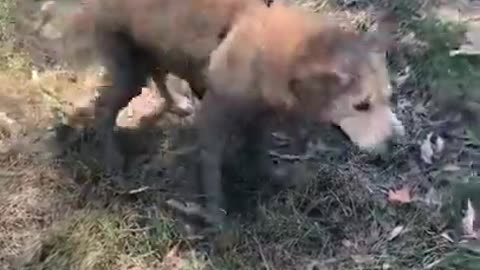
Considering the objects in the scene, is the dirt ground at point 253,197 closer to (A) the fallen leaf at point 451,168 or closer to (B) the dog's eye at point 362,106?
(A) the fallen leaf at point 451,168

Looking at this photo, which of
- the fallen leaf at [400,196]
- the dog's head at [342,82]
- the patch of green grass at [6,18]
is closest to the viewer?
the dog's head at [342,82]

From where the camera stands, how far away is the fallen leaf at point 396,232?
383cm

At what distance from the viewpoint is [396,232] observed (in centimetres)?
385

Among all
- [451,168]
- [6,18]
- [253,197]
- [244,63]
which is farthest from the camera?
[6,18]

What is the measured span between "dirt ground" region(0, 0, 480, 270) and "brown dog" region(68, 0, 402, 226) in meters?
0.21

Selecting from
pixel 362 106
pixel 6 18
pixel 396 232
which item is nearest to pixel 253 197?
pixel 396 232

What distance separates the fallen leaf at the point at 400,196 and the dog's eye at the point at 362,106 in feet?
2.03

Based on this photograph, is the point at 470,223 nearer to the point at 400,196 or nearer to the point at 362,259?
the point at 400,196

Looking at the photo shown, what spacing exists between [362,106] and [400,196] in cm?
66

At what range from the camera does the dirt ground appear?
12.2 feet

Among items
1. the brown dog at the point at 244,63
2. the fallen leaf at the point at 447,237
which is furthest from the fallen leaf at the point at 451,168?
the brown dog at the point at 244,63

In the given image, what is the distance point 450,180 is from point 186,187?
105 cm

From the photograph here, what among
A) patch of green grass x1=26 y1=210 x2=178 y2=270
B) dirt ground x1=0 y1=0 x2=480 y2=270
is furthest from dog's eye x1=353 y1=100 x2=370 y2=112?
patch of green grass x1=26 y1=210 x2=178 y2=270

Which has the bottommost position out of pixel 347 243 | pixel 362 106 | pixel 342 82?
pixel 347 243
